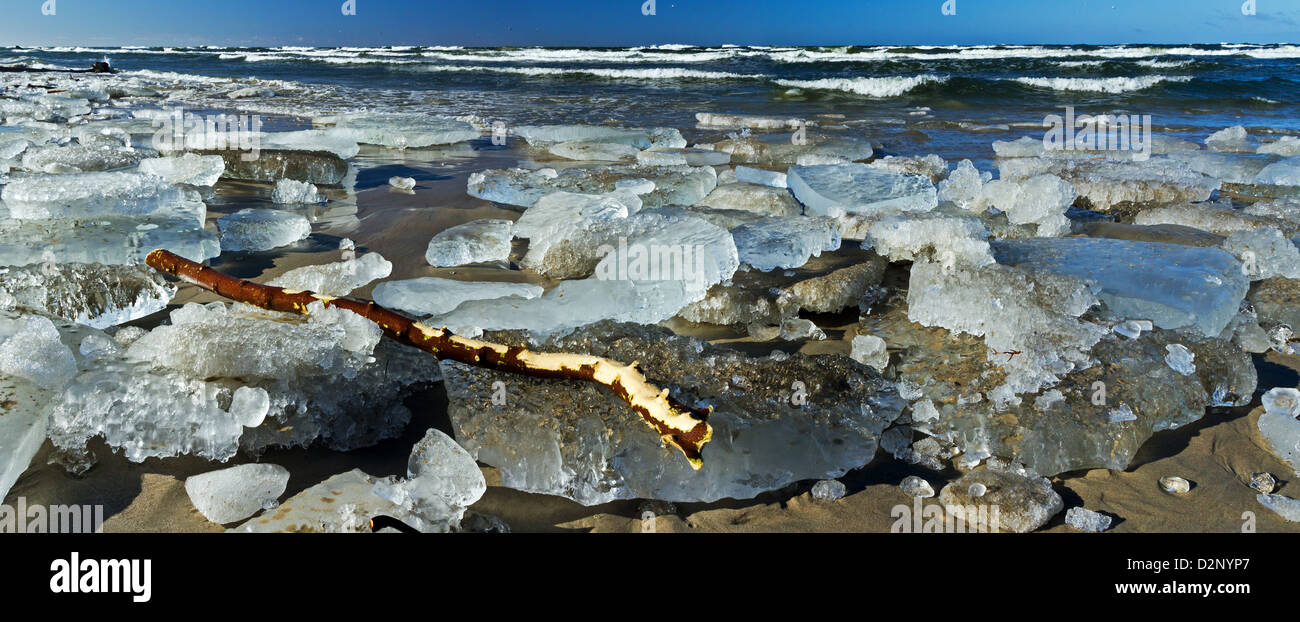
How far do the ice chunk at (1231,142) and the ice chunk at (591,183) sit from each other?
4.57 meters

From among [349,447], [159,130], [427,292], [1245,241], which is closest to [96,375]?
[349,447]

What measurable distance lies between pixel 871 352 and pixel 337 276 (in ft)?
6.14

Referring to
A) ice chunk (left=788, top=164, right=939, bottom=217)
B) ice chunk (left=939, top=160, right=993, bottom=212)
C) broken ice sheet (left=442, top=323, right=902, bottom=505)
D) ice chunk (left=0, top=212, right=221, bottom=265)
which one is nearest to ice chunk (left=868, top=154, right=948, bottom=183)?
ice chunk (left=939, top=160, right=993, bottom=212)

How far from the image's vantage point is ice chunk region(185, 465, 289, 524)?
136 centimetres

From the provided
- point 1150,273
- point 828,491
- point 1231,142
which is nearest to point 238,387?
point 828,491

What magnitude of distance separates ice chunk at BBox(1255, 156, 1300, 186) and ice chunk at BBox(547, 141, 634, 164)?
3.99 meters

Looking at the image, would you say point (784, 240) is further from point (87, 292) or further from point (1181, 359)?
point (87, 292)

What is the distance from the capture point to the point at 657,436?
4.93ft

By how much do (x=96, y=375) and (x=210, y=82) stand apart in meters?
14.1

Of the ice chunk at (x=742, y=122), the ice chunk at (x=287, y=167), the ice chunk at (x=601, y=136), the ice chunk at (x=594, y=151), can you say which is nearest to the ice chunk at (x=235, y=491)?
the ice chunk at (x=287, y=167)

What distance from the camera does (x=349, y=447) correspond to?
161cm

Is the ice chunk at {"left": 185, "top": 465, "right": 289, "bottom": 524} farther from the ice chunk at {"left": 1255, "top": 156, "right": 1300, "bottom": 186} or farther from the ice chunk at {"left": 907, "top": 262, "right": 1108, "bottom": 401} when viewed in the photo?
the ice chunk at {"left": 1255, "top": 156, "right": 1300, "bottom": 186}
